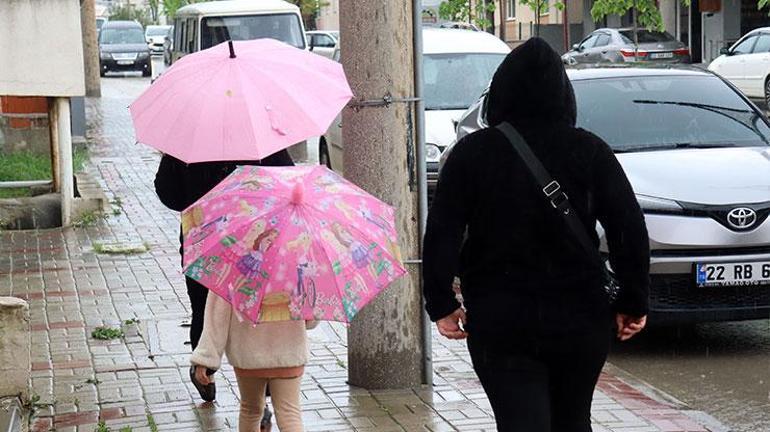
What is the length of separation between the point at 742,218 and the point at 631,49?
2753 cm

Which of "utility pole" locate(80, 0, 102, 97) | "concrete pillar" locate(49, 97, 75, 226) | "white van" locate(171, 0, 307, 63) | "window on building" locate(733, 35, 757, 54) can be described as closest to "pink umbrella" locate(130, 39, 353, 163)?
"concrete pillar" locate(49, 97, 75, 226)

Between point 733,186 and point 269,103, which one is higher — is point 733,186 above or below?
below

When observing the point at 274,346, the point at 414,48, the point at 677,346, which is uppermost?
the point at 414,48

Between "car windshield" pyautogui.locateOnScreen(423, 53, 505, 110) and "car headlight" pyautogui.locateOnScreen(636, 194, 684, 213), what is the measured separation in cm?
654

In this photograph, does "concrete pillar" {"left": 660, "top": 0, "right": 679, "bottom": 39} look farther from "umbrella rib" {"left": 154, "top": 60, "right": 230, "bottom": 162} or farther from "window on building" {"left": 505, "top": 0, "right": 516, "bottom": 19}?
"umbrella rib" {"left": 154, "top": 60, "right": 230, "bottom": 162}

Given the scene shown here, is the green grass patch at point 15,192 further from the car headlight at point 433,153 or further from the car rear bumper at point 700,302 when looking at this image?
the car rear bumper at point 700,302

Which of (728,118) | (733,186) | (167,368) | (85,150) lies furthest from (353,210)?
(85,150)

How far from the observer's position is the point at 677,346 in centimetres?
Result: 816

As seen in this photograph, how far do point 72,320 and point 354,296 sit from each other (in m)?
4.62

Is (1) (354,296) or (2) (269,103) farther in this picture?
(2) (269,103)

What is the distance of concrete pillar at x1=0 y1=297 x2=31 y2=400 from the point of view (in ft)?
20.2

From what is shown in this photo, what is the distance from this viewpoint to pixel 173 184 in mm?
5895

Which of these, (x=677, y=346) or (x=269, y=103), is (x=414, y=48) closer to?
(x=269, y=103)

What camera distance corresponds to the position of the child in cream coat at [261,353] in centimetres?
472
